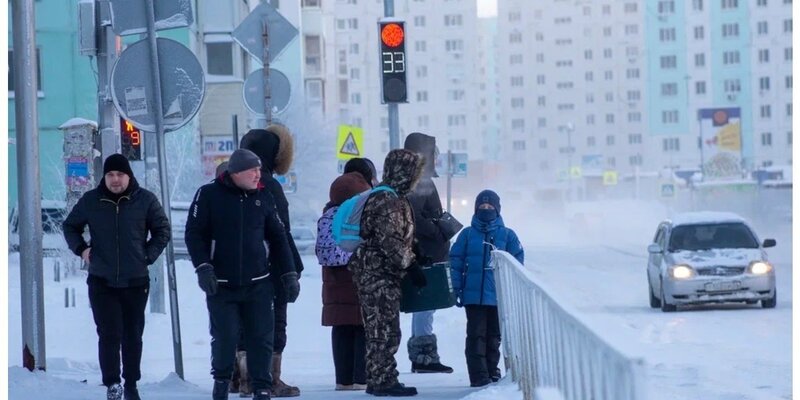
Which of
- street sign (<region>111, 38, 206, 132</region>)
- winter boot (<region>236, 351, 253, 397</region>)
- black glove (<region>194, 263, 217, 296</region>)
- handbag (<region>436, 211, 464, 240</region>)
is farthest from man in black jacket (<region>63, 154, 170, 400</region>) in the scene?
handbag (<region>436, 211, 464, 240</region>)

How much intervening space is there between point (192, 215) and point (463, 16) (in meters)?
165

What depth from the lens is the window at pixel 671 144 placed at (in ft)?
492

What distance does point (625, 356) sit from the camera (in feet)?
13.4

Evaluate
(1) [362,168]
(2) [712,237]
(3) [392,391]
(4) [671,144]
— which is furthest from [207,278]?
(4) [671,144]

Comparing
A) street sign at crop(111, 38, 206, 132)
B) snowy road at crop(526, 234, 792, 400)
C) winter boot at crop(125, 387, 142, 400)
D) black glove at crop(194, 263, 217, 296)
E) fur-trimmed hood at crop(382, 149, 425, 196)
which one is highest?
street sign at crop(111, 38, 206, 132)

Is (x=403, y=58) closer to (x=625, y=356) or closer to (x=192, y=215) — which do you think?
→ (x=192, y=215)

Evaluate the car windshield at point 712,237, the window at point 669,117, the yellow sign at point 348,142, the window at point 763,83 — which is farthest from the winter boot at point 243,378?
the window at point 669,117

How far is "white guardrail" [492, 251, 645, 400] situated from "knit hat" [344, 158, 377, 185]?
1046 millimetres

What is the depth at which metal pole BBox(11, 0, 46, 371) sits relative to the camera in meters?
11.3

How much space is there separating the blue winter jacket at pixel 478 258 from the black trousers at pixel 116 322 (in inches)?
95.6

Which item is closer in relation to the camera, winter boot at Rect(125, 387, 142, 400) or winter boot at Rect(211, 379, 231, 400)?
winter boot at Rect(211, 379, 231, 400)

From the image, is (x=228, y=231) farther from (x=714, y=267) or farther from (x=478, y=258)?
(x=714, y=267)

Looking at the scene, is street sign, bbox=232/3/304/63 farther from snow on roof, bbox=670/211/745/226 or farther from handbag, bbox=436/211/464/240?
handbag, bbox=436/211/464/240

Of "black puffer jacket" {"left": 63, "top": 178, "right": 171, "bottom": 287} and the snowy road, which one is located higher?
"black puffer jacket" {"left": 63, "top": 178, "right": 171, "bottom": 287}
